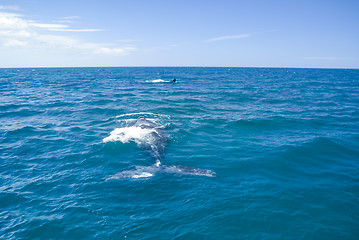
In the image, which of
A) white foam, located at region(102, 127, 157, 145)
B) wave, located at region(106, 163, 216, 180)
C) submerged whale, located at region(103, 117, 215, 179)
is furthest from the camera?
white foam, located at region(102, 127, 157, 145)

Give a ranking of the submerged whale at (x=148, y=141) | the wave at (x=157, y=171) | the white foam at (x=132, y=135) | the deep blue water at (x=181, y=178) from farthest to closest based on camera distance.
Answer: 1. the white foam at (x=132, y=135)
2. the submerged whale at (x=148, y=141)
3. the wave at (x=157, y=171)
4. the deep blue water at (x=181, y=178)

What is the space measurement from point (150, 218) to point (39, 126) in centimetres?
1796

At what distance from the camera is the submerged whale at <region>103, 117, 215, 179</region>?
12.0 metres

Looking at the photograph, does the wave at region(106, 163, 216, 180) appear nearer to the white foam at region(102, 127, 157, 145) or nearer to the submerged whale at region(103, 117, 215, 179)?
the submerged whale at region(103, 117, 215, 179)

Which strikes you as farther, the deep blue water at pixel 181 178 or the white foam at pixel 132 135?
the white foam at pixel 132 135

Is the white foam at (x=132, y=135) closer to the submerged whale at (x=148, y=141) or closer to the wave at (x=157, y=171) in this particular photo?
the submerged whale at (x=148, y=141)

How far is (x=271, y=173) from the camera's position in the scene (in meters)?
12.0

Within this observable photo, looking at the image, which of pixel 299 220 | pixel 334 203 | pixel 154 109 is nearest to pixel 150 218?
pixel 299 220

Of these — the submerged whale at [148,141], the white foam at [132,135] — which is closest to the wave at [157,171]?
the submerged whale at [148,141]

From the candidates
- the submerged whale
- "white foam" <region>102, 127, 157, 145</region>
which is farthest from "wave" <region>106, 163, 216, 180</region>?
"white foam" <region>102, 127, 157, 145</region>

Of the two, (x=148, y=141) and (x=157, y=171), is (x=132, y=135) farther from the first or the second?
(x=157, y=171)

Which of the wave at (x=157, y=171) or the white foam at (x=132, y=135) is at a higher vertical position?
the white foam at (x=132, y=135)

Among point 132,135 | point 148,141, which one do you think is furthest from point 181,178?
point 132,135

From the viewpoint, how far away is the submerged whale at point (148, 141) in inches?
472
